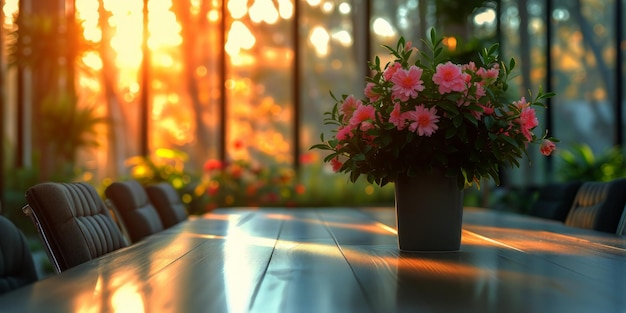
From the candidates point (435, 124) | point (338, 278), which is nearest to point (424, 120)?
point (435, 124)

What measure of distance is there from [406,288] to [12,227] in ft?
3.17

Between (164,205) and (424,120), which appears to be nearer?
(424,120)

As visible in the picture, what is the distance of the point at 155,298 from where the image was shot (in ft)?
4.87

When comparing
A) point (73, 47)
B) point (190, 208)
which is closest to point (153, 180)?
point (190, 208)

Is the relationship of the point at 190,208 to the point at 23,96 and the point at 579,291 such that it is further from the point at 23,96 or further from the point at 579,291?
the point at 579,291

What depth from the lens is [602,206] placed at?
3.41 metres

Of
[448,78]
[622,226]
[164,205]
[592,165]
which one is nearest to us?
[448,78]

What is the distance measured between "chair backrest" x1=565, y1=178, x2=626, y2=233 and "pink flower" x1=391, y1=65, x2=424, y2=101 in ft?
4.95

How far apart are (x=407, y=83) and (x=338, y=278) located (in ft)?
2.01

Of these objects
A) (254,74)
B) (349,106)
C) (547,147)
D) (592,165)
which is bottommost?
(592,165)

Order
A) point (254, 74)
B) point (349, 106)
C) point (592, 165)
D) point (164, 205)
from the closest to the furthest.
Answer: point (349, 106), point (164, 205), point (592, 165), point (254, 74)

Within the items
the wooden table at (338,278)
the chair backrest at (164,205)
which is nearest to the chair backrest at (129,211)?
the wooden table at (338,278)

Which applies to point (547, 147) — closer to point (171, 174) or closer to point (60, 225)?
point (60, 225)

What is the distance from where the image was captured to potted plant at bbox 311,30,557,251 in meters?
2.17
